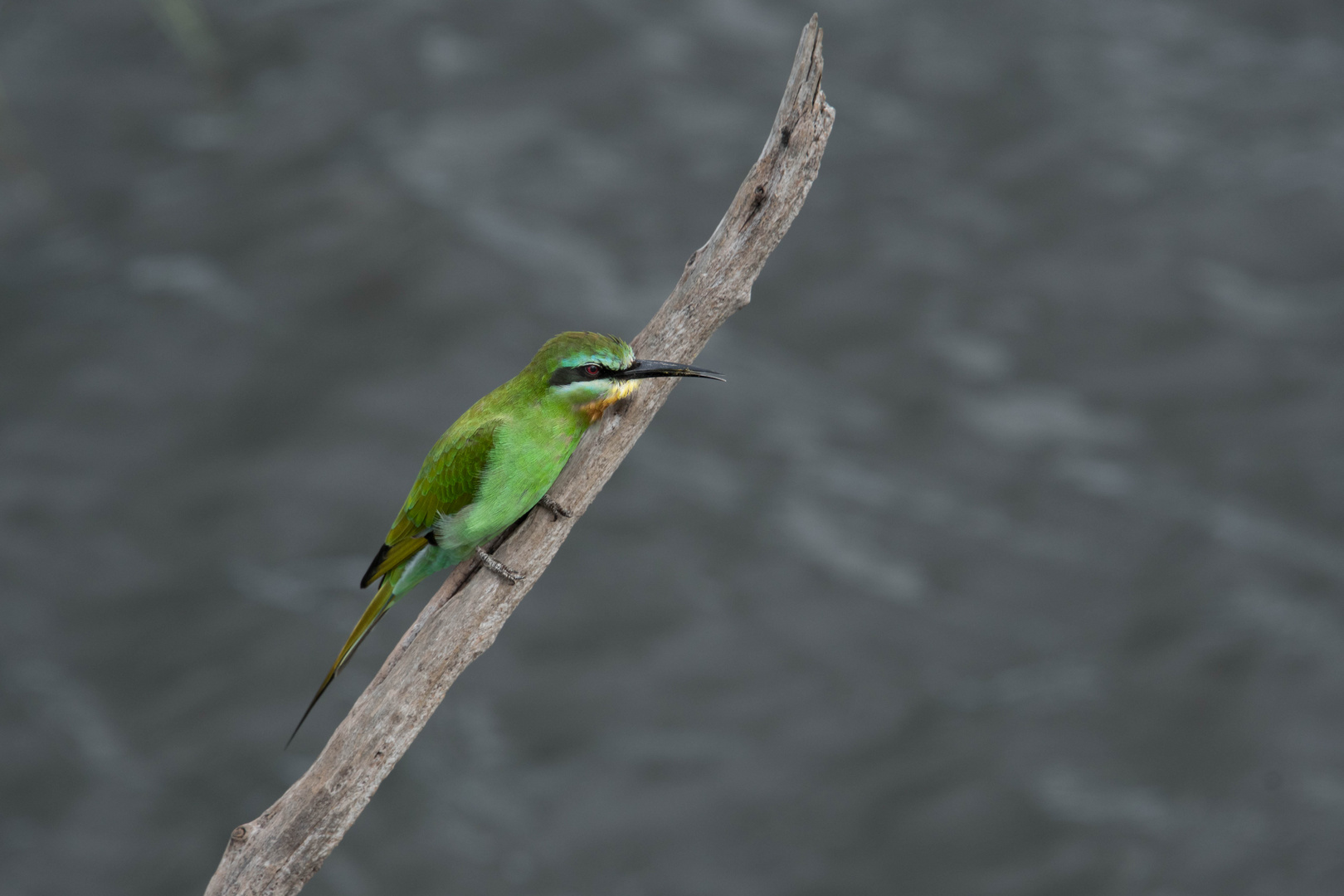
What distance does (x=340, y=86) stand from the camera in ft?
45.7

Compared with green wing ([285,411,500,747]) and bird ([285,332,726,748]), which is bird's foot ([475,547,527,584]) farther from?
green wing ([285,411,500,747])

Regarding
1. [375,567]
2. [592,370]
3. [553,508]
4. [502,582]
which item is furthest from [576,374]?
[375,567]

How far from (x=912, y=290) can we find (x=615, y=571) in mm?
4719

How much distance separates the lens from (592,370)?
4289 mm

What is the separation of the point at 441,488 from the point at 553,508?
47 cm

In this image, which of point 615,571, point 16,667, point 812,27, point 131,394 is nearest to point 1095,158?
point 615,571

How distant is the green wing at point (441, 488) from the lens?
14.5 feet

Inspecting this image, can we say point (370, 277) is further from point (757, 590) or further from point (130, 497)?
point (757, 590)

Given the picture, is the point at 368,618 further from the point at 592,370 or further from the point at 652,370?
the point at 652,370

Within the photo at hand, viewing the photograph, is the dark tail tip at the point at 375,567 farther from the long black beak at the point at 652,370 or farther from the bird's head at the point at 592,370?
the long black beak at the point at 652,370

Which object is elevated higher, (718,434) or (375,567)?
(718,434)

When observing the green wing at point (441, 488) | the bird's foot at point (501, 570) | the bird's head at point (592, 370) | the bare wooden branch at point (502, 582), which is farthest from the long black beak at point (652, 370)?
the bird's foot at point (501, 570)

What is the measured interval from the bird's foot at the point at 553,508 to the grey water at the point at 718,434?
6006 mm

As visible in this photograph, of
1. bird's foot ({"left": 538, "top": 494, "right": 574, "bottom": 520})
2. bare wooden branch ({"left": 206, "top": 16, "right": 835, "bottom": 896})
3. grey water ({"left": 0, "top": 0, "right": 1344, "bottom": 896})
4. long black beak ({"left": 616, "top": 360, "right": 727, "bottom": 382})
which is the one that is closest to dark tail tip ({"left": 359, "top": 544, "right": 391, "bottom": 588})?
bare wooden branch ({"left": 206, "top": 16, "right": 835, "bottom": 896})
